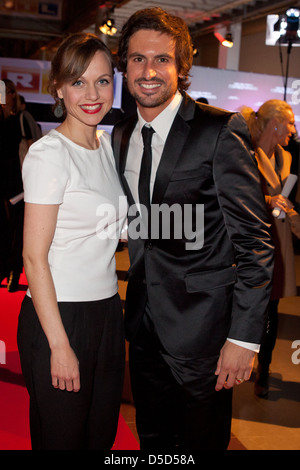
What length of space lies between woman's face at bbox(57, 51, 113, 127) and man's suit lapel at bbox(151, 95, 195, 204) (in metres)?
0.26

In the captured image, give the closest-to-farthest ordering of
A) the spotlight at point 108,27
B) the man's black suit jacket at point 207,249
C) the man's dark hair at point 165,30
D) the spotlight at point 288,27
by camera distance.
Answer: the man's black suit jacket at point 207,249 → the man's dark hair at point 165,30 → the spotlight at point 288,27 → the spotlight at point 108,27

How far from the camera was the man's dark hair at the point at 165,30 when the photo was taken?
190 centimetres

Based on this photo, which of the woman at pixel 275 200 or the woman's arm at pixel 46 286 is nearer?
the woman's arm at pixel 46 286

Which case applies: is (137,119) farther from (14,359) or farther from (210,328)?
(14,359)

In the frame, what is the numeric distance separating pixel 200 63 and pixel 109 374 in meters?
15.2

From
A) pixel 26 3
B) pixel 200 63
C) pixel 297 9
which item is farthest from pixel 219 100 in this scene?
pixel 200 63

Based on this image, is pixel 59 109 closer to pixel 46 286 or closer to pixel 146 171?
pixel 146 171

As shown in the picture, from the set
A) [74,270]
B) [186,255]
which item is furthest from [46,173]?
[186,255]

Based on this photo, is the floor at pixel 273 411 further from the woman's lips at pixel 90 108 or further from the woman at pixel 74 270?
the woman's lips at pixel 90 108

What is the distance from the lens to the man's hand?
5.53 feet

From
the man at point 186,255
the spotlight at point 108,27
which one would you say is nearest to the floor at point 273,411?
the man at point 186,255

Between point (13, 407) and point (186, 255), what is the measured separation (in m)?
1.62

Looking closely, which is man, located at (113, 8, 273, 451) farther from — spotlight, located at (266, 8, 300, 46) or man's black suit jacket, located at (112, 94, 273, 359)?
spotlight, located at (266, 8, 300, 46)

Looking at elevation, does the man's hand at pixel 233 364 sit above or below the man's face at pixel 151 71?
below
